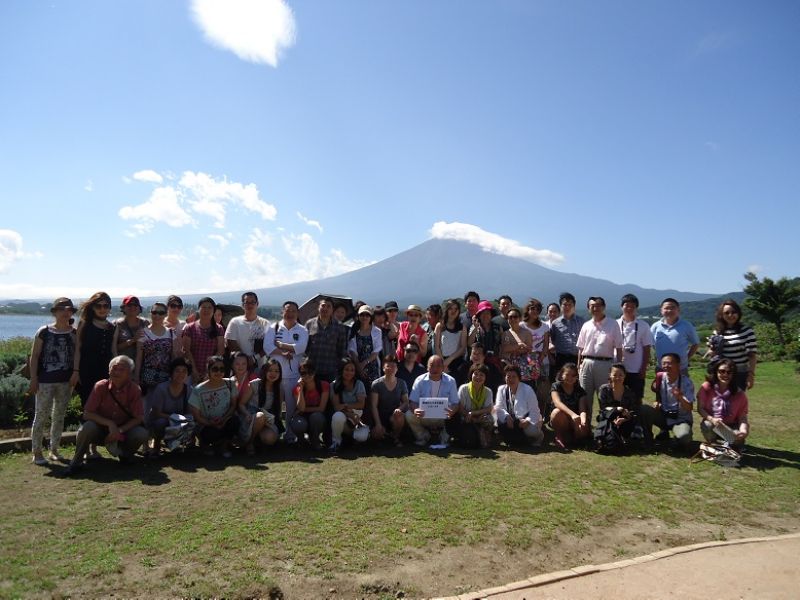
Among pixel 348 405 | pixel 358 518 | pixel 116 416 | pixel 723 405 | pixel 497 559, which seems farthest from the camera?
pixel 348 405

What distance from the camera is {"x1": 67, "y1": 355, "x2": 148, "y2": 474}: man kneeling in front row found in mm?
5250

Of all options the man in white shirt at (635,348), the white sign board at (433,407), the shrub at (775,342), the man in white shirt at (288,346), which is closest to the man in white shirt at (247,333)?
the man in white shirt at (288,346)

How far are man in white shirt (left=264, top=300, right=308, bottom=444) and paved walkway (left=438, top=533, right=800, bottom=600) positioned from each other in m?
4.14

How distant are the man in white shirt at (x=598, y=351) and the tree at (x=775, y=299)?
90.4 feet

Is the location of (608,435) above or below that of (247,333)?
below

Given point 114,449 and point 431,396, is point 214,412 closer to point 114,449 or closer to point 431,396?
point 114,449

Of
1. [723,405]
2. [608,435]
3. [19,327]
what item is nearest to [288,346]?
[608,435]

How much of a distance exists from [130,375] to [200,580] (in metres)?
3.18

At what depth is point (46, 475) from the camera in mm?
5027

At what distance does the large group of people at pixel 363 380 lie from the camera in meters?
5.55

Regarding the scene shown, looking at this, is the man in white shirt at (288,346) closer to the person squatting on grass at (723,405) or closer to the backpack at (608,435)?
the backpack at (608,435)

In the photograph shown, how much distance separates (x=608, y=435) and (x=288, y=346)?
428 centimetres

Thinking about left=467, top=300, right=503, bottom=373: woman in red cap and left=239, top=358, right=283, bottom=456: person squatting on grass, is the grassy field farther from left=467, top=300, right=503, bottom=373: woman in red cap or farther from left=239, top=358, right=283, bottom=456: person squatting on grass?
left=467, top=300, right=503, bottom=373: woman in red cap

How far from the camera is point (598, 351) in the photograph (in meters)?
6.61
